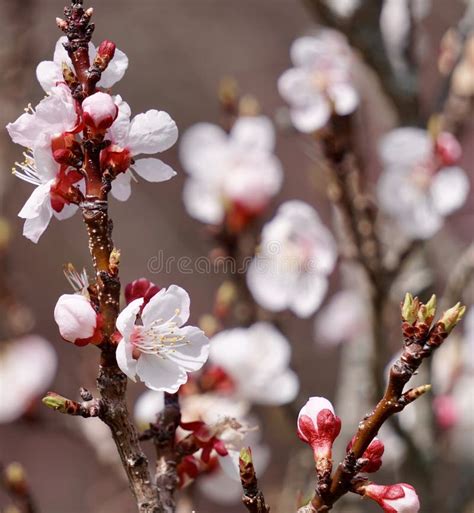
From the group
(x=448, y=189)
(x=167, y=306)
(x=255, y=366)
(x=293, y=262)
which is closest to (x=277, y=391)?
(x=255, y=366)

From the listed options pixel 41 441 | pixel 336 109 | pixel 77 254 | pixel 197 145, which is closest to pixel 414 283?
pixel 336 109

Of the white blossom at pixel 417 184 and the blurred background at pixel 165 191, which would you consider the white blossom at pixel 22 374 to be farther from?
the blurred background at pixel 165 191

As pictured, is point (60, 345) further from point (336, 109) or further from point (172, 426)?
point (172, 426)

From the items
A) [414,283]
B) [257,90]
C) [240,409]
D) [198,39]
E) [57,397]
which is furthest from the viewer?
[257,90]

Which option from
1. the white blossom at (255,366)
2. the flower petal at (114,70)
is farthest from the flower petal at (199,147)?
the flower petal at (114,70)

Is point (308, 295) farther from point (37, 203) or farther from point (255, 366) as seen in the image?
point (37, 203)

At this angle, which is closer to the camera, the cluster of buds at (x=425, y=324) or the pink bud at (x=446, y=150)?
the cluster of buds at (x=425, y=324)

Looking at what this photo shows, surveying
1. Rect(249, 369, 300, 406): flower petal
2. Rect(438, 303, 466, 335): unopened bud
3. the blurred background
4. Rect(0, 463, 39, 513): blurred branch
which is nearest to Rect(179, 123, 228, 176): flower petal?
Rect(249, 369, 300, 406): flower petal

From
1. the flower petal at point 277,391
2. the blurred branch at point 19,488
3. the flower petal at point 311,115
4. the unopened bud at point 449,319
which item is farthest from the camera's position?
the flower petal at point 311,115
